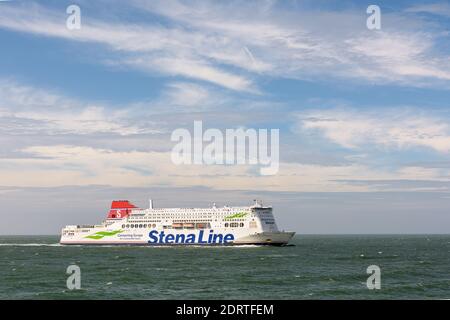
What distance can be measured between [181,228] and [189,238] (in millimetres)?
3301

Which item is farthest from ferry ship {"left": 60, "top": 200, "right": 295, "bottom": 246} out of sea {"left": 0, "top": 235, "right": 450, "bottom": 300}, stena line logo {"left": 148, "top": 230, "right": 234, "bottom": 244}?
sea {"left": 0, "top": 235, "right": 450, "bottom": 300}

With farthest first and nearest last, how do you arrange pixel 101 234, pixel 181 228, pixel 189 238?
pixel 101 234
pixel 181 228
pixel 189 238

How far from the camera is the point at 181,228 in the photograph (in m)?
99.2

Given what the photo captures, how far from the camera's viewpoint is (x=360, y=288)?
42.2 meters

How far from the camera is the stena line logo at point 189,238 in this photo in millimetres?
93562

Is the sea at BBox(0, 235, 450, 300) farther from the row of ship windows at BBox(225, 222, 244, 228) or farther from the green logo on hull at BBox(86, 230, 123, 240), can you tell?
the green logo on hull at BBox(86, 230, 123, 240)

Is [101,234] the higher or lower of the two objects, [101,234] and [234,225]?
the lower

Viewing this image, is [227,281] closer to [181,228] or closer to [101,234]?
[181,228]

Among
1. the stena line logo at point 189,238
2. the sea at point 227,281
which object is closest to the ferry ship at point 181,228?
the stena line logo at point 189,238

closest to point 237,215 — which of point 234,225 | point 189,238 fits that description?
point 234,225

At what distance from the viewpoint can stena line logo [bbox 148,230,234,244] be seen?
307ft

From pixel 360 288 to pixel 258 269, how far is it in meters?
14.8
